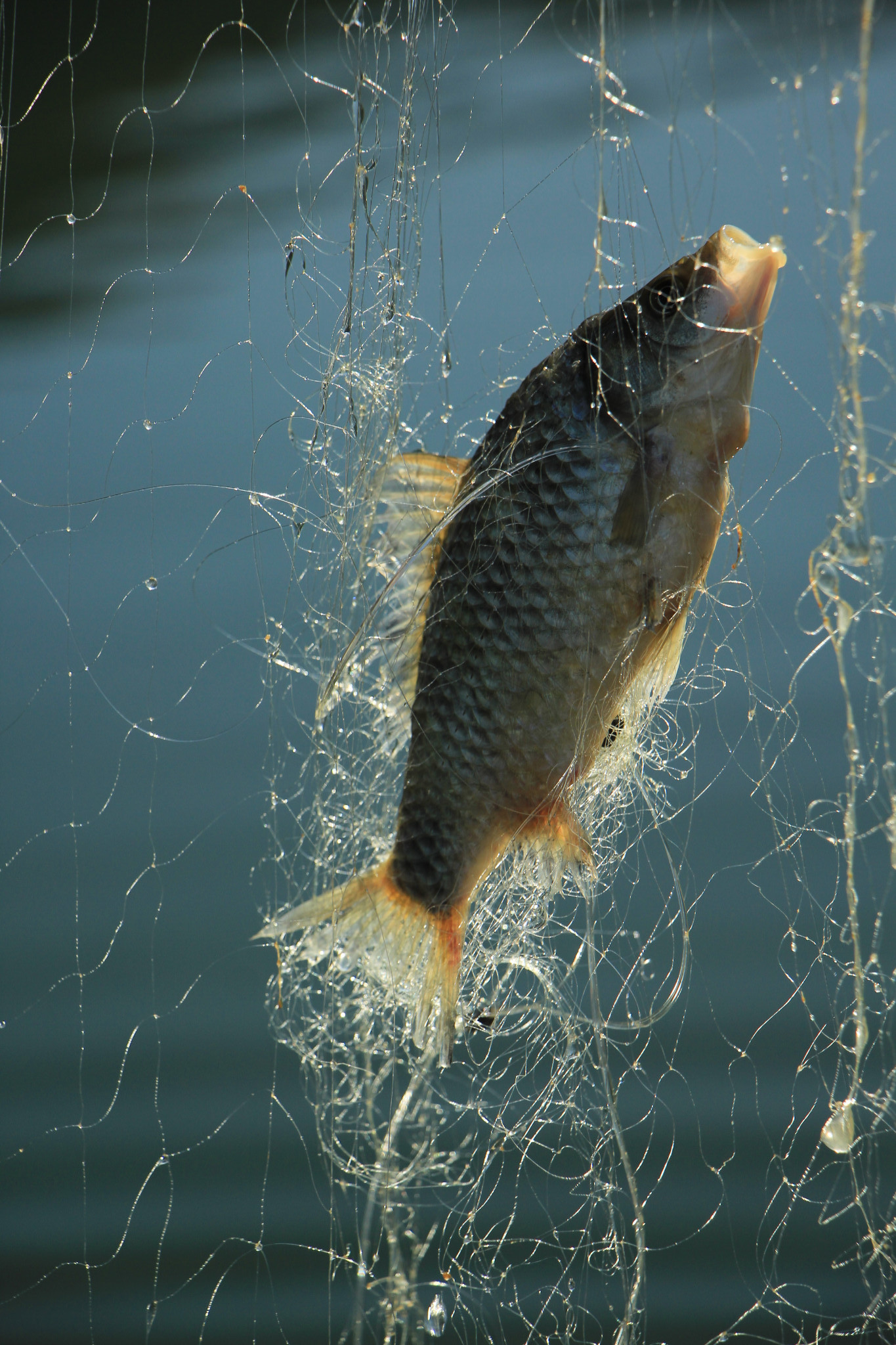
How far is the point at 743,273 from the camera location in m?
1.04

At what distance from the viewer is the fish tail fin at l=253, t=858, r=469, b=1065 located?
1285 millimetres

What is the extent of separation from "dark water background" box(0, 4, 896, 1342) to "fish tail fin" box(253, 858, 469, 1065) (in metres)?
0.43

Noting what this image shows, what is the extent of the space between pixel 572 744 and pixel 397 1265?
1.91 ft

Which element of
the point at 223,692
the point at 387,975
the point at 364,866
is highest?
the point at 364,866

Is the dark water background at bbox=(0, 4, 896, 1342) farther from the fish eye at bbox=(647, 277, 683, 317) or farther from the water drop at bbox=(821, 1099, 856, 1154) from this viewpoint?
the water drop at bbox=(821, 1099, 856, 1154)

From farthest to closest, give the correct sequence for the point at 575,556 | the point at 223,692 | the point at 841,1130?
the point at 223,692 < the point at 575,556 < the point at 841,1130

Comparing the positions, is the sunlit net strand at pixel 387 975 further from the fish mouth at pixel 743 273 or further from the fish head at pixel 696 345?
the fish mouth at pixel 743 273

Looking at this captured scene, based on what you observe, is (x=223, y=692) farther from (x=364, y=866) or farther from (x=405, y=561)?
(x=405, y=561)

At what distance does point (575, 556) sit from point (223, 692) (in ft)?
5.30

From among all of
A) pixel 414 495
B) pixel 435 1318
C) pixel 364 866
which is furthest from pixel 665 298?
pixel 435 1318

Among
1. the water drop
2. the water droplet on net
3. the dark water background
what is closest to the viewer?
the water drop

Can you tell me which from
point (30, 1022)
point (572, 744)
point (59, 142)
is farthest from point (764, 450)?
point (59, 142)

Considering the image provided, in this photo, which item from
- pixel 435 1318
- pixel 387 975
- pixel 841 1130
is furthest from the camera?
pixel 387 975

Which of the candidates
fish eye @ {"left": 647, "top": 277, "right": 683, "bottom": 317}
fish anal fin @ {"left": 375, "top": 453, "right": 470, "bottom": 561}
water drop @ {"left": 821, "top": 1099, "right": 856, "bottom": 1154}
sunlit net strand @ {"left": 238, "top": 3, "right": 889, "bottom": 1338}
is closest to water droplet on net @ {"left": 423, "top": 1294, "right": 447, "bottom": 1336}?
sunlit net strand @ {"left": 238, "top": 3, "right": 889, "bottom": 1338}
